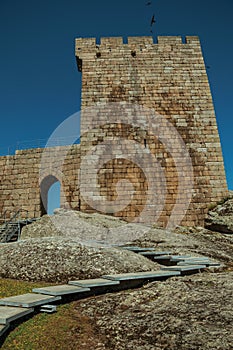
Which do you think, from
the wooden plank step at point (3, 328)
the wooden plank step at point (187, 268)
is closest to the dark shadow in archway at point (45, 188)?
the wooden plank step at point (187, 268)

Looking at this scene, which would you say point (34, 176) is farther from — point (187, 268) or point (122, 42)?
point (187, 268)

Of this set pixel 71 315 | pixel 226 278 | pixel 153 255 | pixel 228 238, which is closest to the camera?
pixel 71 315

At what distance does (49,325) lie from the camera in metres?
4.29

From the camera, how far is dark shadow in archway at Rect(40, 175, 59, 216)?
730 inches

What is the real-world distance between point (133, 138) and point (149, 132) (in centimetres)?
109

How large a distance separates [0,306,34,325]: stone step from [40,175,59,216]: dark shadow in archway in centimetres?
1423

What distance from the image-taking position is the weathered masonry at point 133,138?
1611cm

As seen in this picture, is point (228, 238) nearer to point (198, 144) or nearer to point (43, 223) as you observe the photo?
point (198, 144)

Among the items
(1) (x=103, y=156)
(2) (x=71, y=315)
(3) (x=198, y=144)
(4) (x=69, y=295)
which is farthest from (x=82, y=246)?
(3) (x=198, y=144)

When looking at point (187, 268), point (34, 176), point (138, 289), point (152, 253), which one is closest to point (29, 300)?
point (138, 289)

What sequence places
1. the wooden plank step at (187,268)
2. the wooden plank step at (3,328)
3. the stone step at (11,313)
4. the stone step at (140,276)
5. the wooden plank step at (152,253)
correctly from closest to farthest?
1. the wooden plank step at (3,328)
2. the stone step at (11,313)
3. the stone step at (140,276)
4. the wooden plank step at (187,268)
5. the wooden plank step at (152,253)

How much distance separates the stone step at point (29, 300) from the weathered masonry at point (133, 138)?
1069cm

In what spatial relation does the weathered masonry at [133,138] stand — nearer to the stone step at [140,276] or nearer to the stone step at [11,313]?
the stone step at [140,276]

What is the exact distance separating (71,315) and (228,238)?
9.49 m
